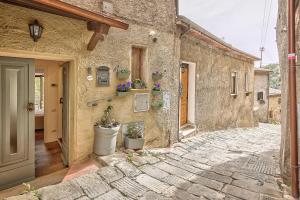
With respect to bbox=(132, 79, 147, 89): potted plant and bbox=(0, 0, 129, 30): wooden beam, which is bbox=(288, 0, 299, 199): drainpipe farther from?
bbox=(132, 79, 147, 89): potted plant

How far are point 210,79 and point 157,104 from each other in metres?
3.90

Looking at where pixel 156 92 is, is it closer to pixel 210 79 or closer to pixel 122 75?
pixel 122 75

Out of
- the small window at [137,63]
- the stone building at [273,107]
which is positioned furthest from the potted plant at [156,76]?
the stone building at [273,107]

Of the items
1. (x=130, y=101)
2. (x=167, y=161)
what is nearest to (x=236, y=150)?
(x=167, y=161)

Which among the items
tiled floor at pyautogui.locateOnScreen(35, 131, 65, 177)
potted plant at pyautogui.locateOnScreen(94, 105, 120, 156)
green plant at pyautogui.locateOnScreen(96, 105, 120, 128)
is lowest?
tiled floor at pyautogui.locateOnScreen(35, 131, 65, 177)

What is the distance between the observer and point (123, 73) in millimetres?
4699

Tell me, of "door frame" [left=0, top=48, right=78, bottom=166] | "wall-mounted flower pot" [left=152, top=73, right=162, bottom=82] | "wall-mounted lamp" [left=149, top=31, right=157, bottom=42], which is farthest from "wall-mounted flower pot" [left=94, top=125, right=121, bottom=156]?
"wall-mounted lamp" [left=149, top=31, right=157, bottom=42]

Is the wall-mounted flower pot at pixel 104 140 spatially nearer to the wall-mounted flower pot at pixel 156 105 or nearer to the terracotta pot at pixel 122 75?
the terracotta pot at pixel 122 75

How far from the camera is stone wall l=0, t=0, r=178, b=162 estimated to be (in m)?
3.42

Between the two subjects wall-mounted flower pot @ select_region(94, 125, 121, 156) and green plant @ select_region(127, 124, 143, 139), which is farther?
green plant @ select_region(127, 124, 143, 139)

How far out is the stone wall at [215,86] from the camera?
24.3 feet

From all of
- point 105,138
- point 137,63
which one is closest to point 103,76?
point 137,63

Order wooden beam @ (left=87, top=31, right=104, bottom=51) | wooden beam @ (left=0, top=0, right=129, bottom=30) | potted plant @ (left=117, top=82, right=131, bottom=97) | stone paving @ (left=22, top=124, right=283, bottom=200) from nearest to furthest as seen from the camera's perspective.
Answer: wooden beam @ (left=0, top=0, right=129, bottom=30) → stone paving @ (left=22, top=124, right=283, bottom=200) → wooden beam @ (left=87, top=31, right=104, bottom=51) → potted plant @ (left=117, top=82, right=131, bottom=97)

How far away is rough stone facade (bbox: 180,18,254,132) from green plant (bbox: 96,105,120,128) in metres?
3.26
